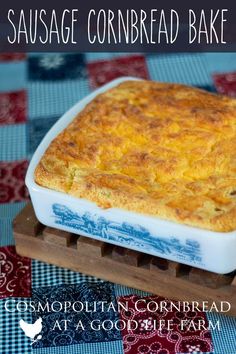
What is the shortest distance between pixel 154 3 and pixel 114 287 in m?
1.61

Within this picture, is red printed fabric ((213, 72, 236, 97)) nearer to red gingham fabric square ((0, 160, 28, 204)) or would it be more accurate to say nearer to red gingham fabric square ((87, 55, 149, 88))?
red gingham fabric square ((87, 55, 149, 88))

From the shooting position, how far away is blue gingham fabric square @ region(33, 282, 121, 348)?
71.7 inches

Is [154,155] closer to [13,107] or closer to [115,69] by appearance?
[13,107]

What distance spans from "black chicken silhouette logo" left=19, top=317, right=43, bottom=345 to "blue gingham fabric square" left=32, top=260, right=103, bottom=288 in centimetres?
14

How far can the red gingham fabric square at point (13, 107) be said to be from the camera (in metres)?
2.68

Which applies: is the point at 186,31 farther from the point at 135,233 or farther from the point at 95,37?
the point at 135,233

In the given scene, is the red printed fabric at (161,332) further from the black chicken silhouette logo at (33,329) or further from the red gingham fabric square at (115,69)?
the red gingham fabric square at (115,69)

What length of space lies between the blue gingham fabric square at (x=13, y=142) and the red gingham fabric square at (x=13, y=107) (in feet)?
0.13

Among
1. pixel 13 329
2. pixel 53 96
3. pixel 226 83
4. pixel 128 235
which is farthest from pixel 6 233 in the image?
pixel 226 83

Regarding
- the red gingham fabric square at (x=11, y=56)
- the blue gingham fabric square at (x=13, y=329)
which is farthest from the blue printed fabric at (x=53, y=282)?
the red gingham fabric square at (x=11, y=56)

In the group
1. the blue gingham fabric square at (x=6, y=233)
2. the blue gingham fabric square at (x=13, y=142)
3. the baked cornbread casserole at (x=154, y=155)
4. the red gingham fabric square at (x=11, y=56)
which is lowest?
the blue gingham fabric square at (x=6, y=233)

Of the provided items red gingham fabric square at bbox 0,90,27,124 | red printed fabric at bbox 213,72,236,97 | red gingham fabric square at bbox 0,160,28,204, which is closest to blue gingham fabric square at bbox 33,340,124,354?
red gingham fabric square at bbox 0,160,28,204

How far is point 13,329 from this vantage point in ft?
6.10

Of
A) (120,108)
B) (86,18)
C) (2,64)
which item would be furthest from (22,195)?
(86,18)
